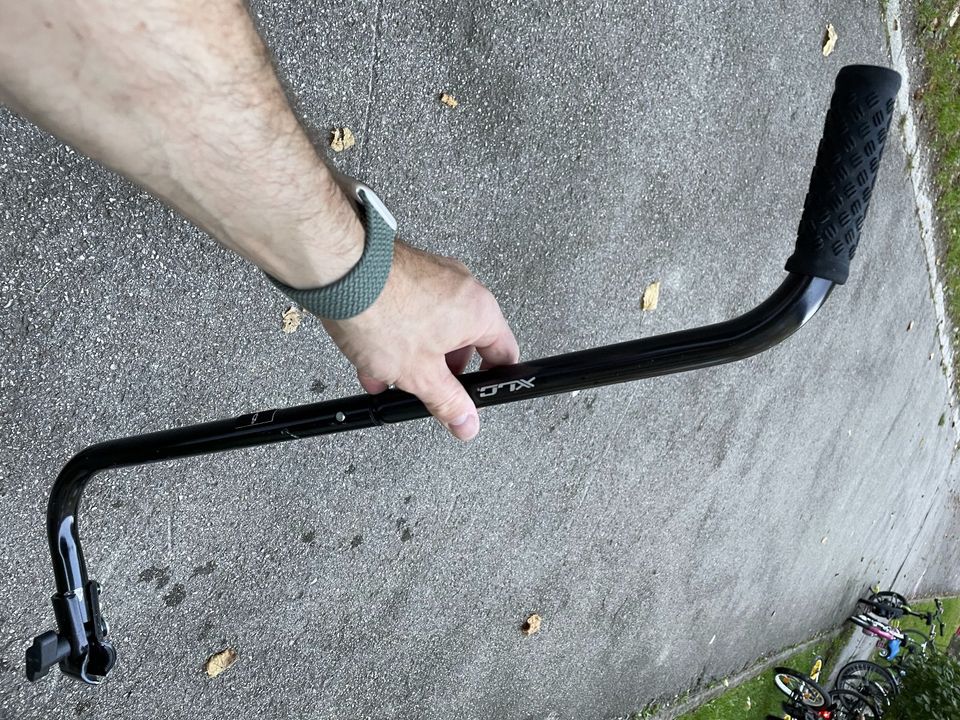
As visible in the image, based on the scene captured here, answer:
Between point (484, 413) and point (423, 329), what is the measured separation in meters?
2.12

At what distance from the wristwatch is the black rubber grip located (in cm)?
69

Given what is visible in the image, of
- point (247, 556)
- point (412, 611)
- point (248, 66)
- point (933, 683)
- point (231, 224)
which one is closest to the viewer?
point (248, 66)

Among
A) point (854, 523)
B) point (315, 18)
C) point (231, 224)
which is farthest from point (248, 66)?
point (854, 523)

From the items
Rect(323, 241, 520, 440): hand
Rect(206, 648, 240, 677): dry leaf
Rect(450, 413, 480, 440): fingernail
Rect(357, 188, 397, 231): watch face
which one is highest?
Rect(357, 188, 397, 231): watch face

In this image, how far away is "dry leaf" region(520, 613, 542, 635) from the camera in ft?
12.8

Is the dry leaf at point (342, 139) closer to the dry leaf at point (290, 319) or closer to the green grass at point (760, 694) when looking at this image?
the dry leaf at point (290, 319)

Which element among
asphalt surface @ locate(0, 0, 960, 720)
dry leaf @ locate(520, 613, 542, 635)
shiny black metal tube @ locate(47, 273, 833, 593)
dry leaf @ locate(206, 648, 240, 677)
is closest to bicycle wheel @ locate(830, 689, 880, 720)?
asphalt surface @ locate(0, 0, 960, 720)

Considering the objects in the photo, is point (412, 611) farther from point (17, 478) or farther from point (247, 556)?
point (17, 478)

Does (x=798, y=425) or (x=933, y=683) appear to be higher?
(x=798, y=425)

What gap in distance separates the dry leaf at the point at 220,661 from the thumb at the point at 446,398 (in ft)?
6.24

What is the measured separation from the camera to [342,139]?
2.82 meters

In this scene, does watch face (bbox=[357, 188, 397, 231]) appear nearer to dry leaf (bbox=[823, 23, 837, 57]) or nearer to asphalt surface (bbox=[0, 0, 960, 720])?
asphalt surface (bbox=[0, 0, 960, 720])

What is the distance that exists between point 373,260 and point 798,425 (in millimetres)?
4703

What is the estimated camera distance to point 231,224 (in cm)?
114
